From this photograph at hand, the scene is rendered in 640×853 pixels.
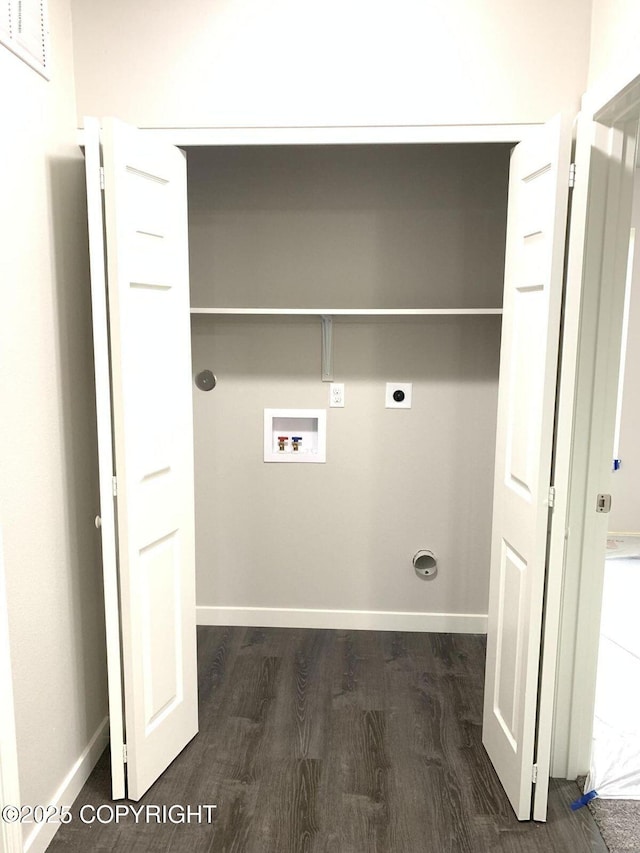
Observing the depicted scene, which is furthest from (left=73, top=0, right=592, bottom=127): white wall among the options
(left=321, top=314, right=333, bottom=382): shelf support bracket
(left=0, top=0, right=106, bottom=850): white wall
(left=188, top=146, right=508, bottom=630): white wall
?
(left=321, top=314, right=333, bottom=382): shelf support bracket

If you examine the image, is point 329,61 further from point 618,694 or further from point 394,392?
point 618,694

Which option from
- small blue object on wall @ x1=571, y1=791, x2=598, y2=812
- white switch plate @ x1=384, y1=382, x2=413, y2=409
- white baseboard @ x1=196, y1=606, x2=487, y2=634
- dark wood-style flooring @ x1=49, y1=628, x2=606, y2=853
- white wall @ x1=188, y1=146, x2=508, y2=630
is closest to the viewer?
dark wood-style flooring @ x1=49, y1=628, x2=606, y2=853

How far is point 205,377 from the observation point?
3.23 meters

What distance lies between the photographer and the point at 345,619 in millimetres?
3346

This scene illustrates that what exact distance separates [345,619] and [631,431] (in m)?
2.56

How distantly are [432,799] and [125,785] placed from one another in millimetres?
970

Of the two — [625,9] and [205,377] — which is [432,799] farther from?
[625,9]

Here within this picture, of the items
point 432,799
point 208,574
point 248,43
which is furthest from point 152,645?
point 248,43

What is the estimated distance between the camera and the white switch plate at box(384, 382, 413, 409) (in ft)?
10.4

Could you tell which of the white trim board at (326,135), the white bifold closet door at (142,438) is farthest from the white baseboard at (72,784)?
the white trim board at (326,135)

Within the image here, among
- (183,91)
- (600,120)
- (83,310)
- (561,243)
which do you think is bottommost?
(83,310)

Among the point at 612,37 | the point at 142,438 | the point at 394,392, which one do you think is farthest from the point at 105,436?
the point at 612,37

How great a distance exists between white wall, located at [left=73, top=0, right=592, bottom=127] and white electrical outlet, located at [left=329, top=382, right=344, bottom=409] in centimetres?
129

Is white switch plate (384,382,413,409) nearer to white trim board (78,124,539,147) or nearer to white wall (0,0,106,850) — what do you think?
white trim board (78,124,539,147)
